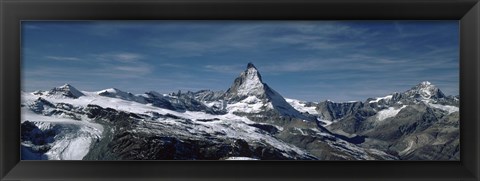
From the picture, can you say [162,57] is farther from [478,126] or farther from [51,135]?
[478,126]

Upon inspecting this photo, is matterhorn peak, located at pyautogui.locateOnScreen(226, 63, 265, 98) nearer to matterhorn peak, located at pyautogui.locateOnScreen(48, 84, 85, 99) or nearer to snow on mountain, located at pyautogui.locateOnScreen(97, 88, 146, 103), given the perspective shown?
snow on mountain, located at pyautogui.locateOnScreen(97, 88, 146, 103)

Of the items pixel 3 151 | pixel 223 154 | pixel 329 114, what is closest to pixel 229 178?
pixel 223 154

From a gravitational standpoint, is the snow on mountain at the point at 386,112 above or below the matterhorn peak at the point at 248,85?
below

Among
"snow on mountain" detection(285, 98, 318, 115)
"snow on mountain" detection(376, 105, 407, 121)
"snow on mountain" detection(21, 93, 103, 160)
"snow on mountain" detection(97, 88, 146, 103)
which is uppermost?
"snow on mountain" detection(97, 88, 146, 103)

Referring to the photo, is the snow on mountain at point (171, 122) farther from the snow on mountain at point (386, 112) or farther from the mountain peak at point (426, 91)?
the mountain peak at point (426, 91)

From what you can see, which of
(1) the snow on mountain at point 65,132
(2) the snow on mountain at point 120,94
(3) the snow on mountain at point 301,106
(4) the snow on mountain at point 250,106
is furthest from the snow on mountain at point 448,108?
(1) the snow on mountain at point 65,132

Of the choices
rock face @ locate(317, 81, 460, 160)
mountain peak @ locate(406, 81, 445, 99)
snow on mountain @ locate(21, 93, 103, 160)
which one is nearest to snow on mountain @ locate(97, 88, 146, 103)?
snow on mountain @ locate(21, 93, 103, 160)

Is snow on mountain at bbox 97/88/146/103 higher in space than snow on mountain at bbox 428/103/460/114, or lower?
higher
